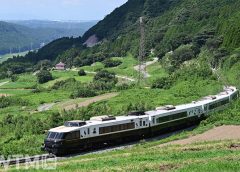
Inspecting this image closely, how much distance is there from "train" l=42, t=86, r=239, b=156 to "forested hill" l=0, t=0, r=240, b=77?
128ft

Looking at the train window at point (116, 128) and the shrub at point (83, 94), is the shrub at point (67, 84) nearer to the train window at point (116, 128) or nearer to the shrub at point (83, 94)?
the shrub at point (83, 94)

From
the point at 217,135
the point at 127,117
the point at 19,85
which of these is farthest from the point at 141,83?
the point at 217,135

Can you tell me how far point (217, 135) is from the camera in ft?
130

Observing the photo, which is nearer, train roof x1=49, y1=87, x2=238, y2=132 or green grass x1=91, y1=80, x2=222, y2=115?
train roof x1=49, y1=87, x2=238, y2=132

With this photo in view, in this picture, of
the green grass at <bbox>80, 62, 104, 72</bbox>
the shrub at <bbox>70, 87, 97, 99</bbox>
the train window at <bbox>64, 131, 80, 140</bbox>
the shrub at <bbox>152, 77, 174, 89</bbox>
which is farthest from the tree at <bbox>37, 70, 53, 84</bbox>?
the train window at <bbox>64, 131, 80, 140</bbox>

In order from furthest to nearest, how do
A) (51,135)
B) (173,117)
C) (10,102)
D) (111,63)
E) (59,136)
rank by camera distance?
(111,63), (10,102), (173,117), (51,135), (59,136)

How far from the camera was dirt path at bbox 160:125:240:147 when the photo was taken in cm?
3722

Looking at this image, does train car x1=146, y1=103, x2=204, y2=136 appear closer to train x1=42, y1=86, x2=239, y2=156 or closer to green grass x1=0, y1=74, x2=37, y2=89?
train x1=42, y1=86, x2=239, y2=156

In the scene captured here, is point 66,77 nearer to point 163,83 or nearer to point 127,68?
point 127,68

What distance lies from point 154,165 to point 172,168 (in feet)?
3.52

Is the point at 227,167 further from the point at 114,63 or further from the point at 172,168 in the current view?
the point at 114,63

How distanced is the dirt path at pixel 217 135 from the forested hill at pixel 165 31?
45.9 meters

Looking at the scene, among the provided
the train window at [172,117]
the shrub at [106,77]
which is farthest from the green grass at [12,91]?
the train window at [172,117]

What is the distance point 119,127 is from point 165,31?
93.3 metres
